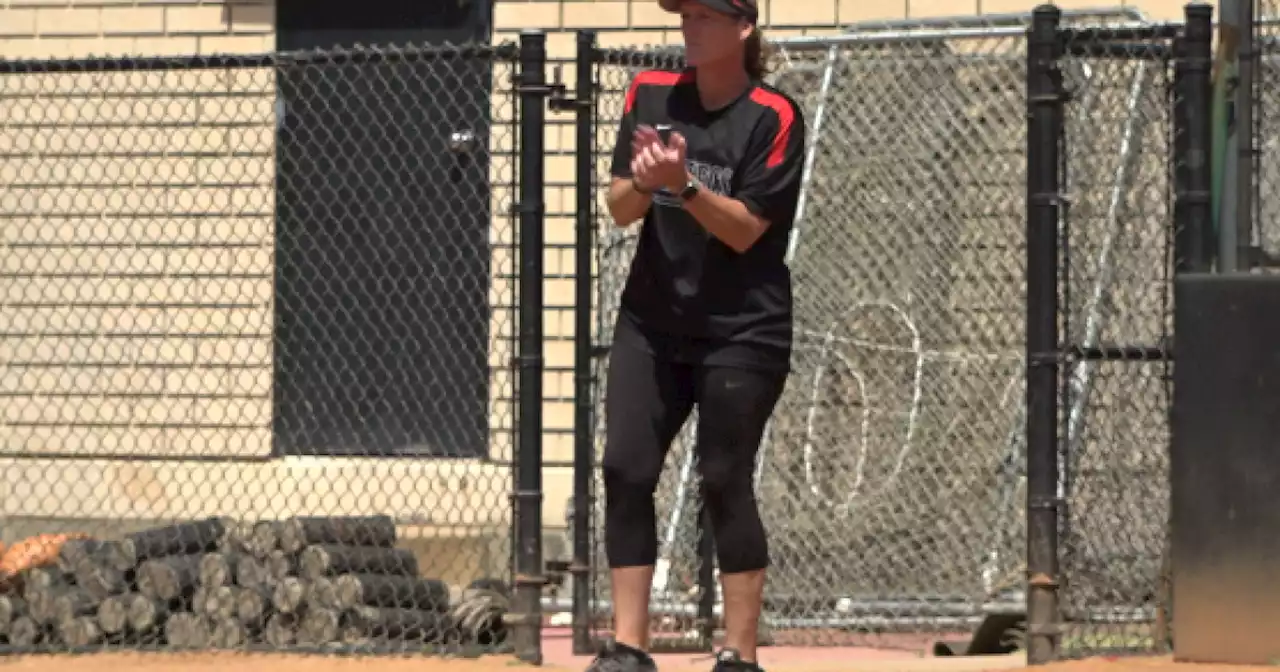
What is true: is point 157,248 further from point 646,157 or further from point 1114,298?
point 646,157

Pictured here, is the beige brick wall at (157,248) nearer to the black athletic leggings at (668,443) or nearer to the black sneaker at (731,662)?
the black athletic leggings at (668,443)

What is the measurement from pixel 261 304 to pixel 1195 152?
6021 millimetres

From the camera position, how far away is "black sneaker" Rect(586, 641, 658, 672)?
6.67 meters

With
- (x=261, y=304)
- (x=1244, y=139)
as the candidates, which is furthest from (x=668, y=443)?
(x=261, y=304)

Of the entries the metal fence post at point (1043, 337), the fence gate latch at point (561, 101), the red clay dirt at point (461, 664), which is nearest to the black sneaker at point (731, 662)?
the red clay dirt at point (461, 664)

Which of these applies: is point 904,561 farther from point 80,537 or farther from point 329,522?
point 80,537

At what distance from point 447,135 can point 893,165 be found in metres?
3.09

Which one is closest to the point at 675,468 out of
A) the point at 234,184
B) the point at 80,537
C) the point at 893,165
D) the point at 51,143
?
the point at 893,165

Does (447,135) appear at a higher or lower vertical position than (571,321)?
higher

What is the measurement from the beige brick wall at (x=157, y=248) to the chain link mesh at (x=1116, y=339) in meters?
2.58

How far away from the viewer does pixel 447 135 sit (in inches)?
501

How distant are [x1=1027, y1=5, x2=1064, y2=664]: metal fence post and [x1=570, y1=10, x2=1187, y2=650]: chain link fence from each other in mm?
1558

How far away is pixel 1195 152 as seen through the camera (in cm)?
834

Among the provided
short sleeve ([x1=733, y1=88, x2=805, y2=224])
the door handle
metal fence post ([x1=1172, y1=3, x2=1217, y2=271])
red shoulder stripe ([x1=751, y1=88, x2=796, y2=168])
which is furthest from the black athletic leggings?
the door handle
